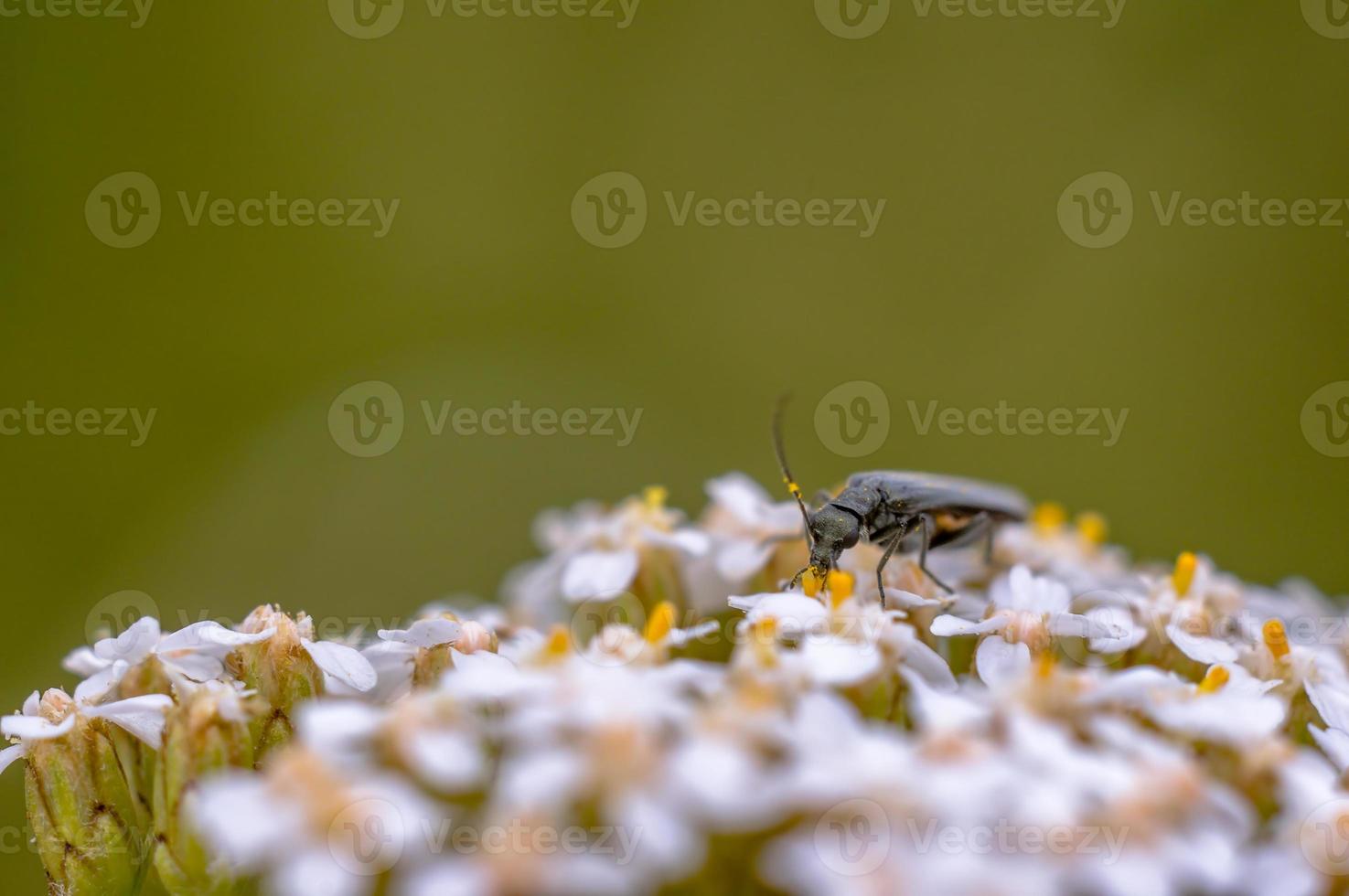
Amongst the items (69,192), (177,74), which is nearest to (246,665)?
(69,192)

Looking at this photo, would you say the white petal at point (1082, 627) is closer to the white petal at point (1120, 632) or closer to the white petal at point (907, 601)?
the white petal at point (1120, 632)

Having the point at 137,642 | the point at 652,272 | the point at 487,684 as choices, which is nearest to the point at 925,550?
the point at 487,684

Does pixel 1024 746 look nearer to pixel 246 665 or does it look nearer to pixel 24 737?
pixel 246 665

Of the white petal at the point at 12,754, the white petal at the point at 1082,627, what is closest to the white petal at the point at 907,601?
the white petal at the point at 1082,627

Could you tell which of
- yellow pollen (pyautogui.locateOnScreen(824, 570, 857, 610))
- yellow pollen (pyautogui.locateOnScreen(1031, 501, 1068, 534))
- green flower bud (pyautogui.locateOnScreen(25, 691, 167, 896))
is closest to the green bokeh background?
yellow pollen (pyautogui.locateOnScreen(1031, 501, 1068, 534))

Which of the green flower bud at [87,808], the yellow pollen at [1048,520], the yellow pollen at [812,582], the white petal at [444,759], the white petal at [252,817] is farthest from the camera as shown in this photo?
the yellow pollen at [1048,520]

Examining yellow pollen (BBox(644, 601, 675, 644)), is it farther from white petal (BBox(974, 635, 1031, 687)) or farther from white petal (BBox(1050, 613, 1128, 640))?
white petal (BBox(1050, 613, 1128, 640))
